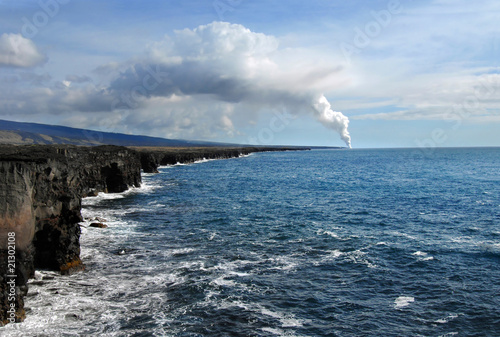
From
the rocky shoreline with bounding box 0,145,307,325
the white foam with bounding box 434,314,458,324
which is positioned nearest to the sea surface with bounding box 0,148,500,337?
the white foam with bounding box 434,314,458,324

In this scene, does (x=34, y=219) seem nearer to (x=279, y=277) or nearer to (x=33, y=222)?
(x=33, y=222)

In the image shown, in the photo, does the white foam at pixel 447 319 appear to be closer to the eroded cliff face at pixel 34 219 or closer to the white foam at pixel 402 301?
the white foam at pixel 402 301

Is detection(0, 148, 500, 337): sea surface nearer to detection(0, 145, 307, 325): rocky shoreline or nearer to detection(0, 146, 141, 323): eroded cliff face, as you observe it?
detection(0, 145, 307, 325): rocky shoreline

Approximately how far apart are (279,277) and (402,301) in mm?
8811

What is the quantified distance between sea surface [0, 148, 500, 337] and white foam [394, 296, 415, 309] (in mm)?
64

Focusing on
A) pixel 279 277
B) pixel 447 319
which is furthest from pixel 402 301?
pixel 279 277

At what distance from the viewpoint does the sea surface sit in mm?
21109

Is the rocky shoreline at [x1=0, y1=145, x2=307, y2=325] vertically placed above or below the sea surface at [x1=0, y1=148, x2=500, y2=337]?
above

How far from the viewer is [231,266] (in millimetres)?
30766

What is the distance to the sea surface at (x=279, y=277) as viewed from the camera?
2111 cm

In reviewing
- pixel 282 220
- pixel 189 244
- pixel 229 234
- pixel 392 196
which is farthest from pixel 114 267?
pixel 392 196

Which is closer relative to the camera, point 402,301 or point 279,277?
point 402,301

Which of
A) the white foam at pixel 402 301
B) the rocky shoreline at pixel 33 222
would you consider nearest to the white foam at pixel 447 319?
the white foam at pixel 402 301

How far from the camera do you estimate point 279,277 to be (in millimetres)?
28109
